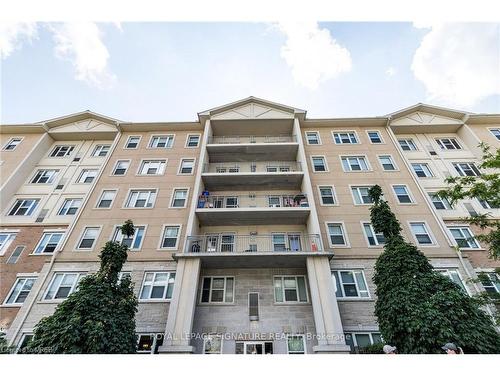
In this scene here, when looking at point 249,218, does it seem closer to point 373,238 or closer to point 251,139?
point 373,238

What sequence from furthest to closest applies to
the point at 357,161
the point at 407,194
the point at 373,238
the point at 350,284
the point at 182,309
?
the point at 357,161 → the point at 407,194 → the point at 373,238 → the point at 350,284 → the point at 182,309

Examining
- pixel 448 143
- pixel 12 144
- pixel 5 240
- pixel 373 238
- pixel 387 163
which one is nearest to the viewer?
pixel 373 238

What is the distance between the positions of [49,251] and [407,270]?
20012 millimetres

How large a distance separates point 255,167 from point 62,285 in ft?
47.6

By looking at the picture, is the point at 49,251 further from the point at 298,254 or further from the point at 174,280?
the point at 298,254

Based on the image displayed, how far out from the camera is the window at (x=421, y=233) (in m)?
15.7

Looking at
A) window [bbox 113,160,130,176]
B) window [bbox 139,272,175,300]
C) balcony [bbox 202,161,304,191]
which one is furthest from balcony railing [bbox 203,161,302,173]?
window [bbox 139,272,175,300]

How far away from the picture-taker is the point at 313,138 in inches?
859

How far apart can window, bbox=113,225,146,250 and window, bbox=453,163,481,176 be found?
23394mm

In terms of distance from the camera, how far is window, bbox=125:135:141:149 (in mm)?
21550

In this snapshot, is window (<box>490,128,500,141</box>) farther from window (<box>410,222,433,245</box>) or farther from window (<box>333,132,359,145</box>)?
window (<box>410,222,433,245</box>)

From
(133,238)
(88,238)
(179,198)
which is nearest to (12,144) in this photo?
(88,238)

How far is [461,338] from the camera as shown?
28.9 feet

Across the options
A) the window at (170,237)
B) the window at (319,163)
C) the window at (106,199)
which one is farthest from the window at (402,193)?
the window at (106,199)
